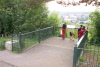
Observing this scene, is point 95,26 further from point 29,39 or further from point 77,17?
point 77,17

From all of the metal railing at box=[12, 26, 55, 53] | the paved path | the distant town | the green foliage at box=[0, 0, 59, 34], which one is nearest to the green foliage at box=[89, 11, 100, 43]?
the distant town

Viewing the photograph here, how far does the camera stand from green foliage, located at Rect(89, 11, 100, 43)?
1147cm

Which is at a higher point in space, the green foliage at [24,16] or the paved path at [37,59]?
the green foliage at [24,16]

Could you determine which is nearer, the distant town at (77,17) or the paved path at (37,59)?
the paved path at (37,59)

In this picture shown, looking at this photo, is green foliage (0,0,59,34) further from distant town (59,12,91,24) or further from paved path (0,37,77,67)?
paved path (0,37,77,67)

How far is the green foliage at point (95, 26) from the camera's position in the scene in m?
11.5

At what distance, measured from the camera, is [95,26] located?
38.7 feet

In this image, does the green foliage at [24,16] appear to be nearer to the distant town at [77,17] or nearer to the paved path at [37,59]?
the distant town at [77,17]

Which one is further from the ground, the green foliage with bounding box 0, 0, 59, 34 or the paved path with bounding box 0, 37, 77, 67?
the green foliage with bounding box 0, 0, 59, 34

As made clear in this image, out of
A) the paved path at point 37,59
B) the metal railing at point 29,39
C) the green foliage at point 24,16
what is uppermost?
the green foliage at point 24,16

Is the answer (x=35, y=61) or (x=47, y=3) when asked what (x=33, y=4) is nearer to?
(x=47, y=3)

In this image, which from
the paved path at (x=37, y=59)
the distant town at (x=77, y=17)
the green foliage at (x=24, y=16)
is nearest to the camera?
the paved path at (x=37, y=59)

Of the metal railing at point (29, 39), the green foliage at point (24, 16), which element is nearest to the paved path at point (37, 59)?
the metal railing at point (29, 39)

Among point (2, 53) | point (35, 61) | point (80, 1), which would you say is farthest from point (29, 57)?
point (80, 1)
